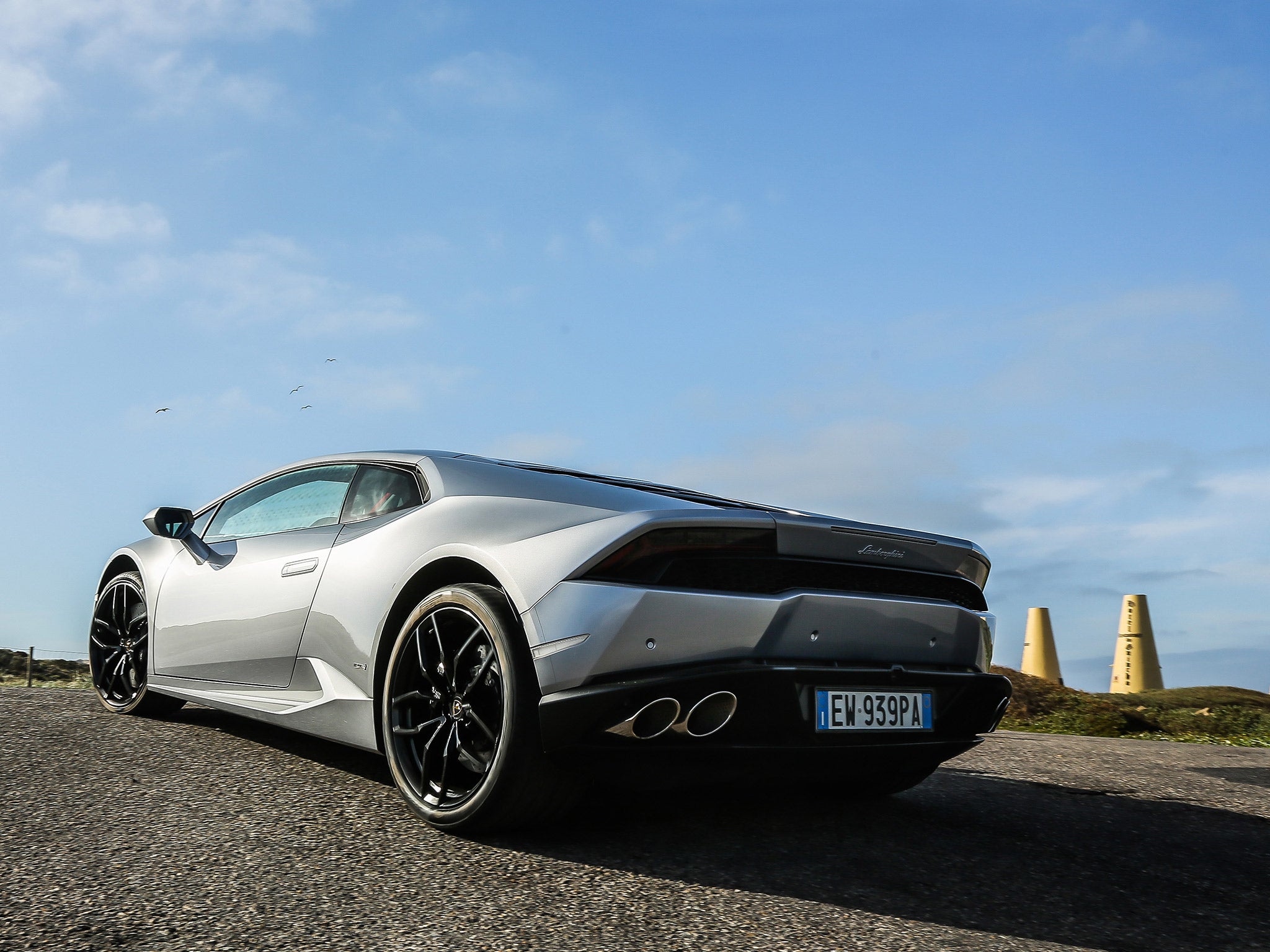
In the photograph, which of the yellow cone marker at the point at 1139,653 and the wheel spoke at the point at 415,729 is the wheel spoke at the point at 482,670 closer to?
the wheel spoke at the point at 415,729

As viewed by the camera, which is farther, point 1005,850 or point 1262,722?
point 1262,722

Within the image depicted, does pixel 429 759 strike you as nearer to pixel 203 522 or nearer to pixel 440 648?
pixel 440 648

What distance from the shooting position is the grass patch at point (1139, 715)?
9.02 m

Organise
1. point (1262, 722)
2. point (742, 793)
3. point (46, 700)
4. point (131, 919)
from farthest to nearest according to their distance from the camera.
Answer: point (1262, 722) < point (46, 700) < point (742, 793) < point (131, 919)

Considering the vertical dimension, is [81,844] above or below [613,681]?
below

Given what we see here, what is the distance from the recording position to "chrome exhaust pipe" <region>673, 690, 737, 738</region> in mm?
2887

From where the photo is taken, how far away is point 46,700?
6102 millimetres

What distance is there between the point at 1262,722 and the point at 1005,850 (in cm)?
804

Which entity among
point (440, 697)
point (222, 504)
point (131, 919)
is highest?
point (222, 504)

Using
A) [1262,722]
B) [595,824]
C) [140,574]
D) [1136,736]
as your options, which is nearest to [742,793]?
[595,824]

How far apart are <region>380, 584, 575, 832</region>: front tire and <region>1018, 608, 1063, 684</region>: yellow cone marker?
12.4 meters

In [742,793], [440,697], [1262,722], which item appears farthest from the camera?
[1262,722]

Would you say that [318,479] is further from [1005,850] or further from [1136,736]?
[1136,736]

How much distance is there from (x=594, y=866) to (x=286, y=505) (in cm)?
242
